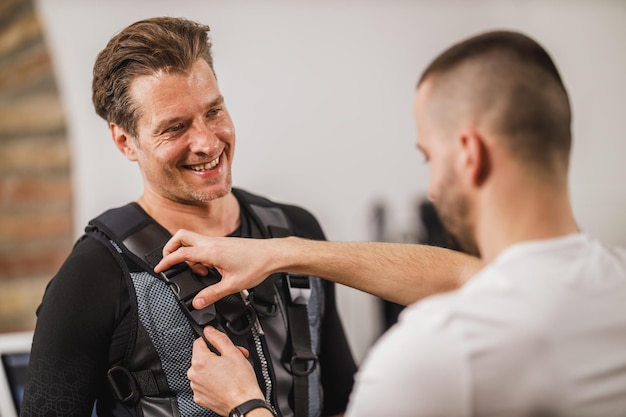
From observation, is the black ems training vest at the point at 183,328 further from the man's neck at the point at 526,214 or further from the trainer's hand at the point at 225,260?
the man's neck at the point at 526,214

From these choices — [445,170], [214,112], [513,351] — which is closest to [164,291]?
[214,112]

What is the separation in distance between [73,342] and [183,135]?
1.60ft

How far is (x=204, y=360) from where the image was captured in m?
1.37

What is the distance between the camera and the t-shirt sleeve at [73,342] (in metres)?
1.40

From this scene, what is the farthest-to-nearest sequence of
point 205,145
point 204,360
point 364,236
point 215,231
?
1. point 364,236
2. point 215,231
3. point 205,145
4. point 204,360

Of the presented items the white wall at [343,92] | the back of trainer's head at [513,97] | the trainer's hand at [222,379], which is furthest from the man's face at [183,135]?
the white wall at [343,92]

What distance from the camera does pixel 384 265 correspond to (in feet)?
5.21

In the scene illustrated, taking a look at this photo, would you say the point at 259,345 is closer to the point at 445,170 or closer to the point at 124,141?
the point at 124,141

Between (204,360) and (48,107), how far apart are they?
193cm

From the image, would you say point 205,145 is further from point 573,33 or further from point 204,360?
point 573,33

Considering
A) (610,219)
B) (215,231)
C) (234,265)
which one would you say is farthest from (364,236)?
(234,265)

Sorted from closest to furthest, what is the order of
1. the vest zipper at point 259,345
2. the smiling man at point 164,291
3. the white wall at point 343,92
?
the smiling man at point 164,291 → the vest zipper at point 259,345 → the white wall at point 343,92

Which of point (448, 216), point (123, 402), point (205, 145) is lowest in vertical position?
point (123, 402)

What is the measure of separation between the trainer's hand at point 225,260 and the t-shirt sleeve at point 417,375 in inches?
19.3
